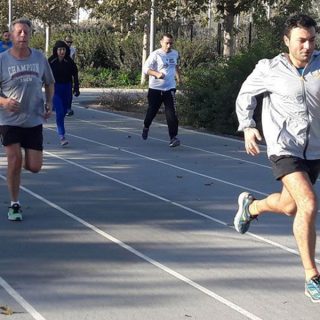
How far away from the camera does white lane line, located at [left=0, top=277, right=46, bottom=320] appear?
593cm

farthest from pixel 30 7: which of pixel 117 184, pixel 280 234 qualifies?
pixel 280 234

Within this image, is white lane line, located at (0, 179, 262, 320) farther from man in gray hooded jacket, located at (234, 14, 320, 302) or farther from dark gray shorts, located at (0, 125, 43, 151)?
dark gray shorts, located at (0, 125, 43, 151)

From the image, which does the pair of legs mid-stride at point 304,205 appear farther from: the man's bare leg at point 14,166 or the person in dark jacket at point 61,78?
the person in dark jacket at point 61,78

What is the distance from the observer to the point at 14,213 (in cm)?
888

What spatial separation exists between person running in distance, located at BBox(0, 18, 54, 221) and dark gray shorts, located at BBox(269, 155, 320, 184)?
3.07 m

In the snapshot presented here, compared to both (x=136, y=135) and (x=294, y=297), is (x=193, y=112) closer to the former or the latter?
(x=136, y=135)

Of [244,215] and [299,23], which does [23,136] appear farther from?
[299,23]

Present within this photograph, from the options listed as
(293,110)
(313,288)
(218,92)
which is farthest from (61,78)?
(313,288)

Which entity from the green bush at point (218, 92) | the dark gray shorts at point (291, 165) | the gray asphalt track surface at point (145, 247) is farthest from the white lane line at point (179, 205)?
the green bush at point (218, 92)

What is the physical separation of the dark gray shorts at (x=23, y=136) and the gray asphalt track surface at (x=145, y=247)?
2.41ft

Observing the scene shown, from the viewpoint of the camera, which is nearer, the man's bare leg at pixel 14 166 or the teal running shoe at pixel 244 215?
the teal running shoe at pixel 244 215

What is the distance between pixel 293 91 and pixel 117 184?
507cm

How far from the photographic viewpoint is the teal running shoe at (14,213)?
8844 mm

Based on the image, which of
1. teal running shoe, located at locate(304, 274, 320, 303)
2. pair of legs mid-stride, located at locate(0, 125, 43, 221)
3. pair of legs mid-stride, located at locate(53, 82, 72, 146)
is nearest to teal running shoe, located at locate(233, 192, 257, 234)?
teal running shoe, located at locate(304, 274, 320, 303)
